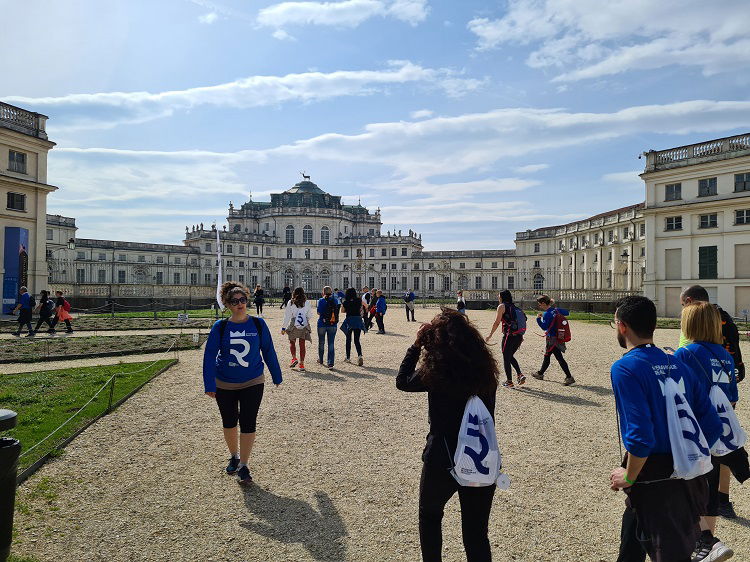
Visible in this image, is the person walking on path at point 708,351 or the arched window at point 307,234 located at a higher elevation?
the arched window at point 307,234

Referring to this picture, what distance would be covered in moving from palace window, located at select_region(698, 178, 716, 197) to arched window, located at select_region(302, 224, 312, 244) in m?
73.8

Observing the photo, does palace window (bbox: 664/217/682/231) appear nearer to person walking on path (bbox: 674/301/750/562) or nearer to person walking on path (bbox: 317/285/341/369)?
person walking on path (bbox: 317/285/341/369)

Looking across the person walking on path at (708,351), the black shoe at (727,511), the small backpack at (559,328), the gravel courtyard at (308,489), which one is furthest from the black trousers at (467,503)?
the small backpack at (559,328)

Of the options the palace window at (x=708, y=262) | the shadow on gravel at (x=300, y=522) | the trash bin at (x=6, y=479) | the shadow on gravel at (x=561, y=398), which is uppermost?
the palace window at (x=708, y=262)

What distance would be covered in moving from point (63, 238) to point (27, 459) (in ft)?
236

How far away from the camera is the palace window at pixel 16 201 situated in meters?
27.5

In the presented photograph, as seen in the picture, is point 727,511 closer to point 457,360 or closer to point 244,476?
point 457,360

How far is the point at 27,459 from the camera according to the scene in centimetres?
588

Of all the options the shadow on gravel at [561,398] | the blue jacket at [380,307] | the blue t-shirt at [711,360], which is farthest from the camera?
the blue jacket at [380,307]

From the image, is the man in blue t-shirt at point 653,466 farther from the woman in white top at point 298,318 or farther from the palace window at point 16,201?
the palace window at point 16,201

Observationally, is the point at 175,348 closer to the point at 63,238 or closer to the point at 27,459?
the point at 27,459

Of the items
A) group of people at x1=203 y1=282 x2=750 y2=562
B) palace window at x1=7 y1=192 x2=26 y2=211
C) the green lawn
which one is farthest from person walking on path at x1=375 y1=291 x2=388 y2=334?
palace window at x1=7 y1=192 x2=26 y2=211

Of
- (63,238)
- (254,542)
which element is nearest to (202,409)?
(254,542)

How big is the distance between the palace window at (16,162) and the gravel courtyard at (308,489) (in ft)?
81.2
